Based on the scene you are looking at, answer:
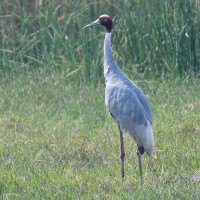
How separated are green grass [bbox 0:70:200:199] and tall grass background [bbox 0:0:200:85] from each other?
0.33 metres

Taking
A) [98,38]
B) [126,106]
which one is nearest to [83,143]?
[126,106]

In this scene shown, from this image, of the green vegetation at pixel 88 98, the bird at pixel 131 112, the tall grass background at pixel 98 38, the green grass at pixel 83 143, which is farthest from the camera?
the tall grass background at pixel 98 38

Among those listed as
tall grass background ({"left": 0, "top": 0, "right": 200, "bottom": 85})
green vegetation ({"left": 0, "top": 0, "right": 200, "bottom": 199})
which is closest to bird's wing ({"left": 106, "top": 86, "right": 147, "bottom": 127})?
green vegetation ({"left": 0, "top": 0, "right": 200, "bottom": 199})

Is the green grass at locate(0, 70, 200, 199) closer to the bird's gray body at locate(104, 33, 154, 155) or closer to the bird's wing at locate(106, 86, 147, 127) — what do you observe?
the bird's gray body at locate(104, 33, 154, 155)

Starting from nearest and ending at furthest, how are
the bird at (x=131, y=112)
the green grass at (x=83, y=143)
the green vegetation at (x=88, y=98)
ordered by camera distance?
the green grass at (x=83, y=143) → the green vegetation at (x=88, y=98) → the bird at (x=131, y=112)

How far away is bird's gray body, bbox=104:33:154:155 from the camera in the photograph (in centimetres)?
445

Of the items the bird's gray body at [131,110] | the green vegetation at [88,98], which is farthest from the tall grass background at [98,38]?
the bird's gray body at [131,110]

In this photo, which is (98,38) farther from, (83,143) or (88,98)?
(83,143)

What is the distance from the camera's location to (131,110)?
14.8 ft

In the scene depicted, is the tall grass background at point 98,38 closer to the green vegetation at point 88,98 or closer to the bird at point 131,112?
the green vegetation at point 88,98

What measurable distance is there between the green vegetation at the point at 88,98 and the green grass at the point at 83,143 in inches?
0.5

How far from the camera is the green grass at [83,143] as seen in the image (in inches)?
157

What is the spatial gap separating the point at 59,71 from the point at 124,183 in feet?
12.3

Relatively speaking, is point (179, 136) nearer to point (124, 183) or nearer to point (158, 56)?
point (124, 183)
